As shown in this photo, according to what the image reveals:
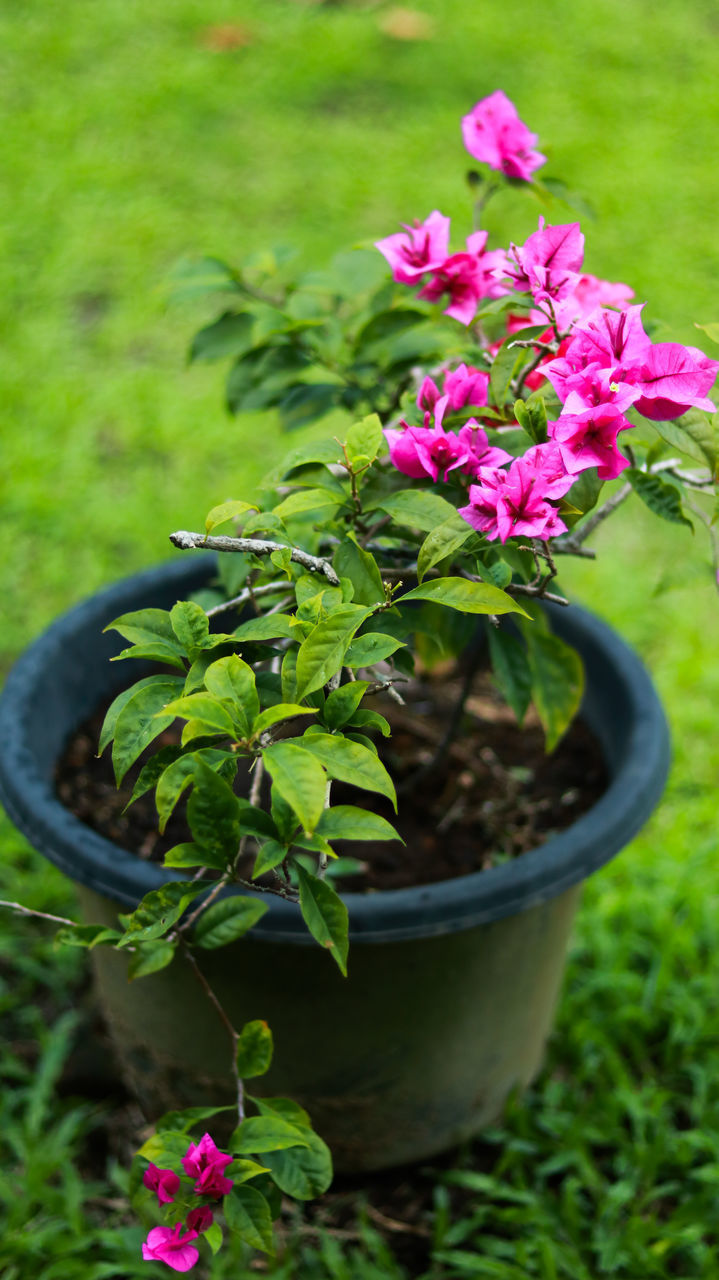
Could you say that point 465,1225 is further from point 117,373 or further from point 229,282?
point 117,373

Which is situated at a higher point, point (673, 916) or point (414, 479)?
point (414, 479)

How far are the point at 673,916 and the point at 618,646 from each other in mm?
562

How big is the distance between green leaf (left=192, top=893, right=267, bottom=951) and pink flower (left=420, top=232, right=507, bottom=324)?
0.57 meters

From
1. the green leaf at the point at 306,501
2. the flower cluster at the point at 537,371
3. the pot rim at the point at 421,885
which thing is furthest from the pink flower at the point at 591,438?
the pot rim at the point at 421,885

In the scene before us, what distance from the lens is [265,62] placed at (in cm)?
422

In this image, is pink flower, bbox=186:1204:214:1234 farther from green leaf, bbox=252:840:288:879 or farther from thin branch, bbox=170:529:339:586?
thin branch, bbox=170:529:339:586

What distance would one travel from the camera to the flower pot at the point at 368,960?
124 cm

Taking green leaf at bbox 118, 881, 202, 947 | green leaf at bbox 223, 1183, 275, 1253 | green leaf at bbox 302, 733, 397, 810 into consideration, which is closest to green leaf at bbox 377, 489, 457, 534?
green leaf at bbox 302, 733, 397, 810

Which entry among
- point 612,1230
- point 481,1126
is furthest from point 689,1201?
point 481,1126

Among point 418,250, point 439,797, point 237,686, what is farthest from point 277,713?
point 439,797

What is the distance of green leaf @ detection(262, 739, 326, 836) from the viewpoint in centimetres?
73

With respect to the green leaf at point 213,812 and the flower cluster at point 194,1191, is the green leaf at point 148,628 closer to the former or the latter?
the green leaf at point 213,812

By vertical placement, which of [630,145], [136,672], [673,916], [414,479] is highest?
[414,479]

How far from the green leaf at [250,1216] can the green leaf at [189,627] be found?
0.44m
